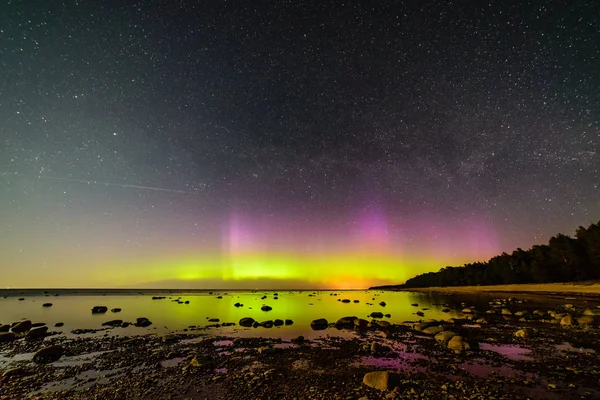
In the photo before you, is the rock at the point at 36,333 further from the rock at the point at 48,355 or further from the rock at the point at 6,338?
the rock at the point at 48,355

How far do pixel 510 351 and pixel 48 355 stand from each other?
29.3 m

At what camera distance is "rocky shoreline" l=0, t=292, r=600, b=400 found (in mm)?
11539

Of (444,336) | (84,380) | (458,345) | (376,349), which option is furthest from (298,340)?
(84,380)

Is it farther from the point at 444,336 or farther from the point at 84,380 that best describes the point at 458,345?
the point at 84,380

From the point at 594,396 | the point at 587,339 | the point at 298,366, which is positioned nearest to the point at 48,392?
the point at 298,366

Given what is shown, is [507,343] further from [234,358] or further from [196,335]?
[196,335]

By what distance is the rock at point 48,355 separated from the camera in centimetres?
1748

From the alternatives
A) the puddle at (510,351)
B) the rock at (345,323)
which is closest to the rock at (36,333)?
the rock at (345,323)

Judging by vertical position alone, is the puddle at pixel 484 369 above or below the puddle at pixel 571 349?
below

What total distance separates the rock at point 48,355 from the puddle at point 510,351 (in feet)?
90.3

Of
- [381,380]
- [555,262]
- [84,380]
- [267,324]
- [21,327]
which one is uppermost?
[555,262]

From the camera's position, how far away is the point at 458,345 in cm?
1820

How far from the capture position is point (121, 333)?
86.6 ft

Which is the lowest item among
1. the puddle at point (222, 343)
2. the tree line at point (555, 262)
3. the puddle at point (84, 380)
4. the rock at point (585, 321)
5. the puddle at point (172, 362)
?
the puddle at point (84, 380)
